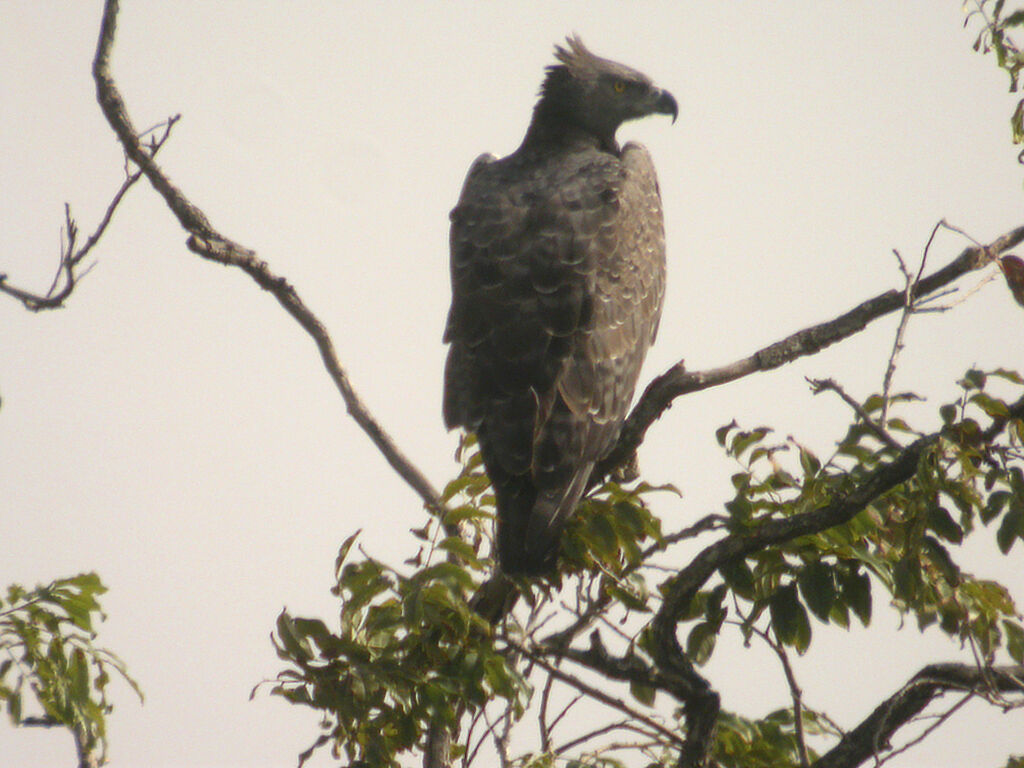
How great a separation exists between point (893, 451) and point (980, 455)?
1.24ft

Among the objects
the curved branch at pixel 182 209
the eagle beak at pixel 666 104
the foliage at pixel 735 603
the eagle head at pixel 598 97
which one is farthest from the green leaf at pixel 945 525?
the eagle beak at pixel 666 104

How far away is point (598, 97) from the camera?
23.7 ft

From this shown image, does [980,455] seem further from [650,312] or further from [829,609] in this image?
[650,312]

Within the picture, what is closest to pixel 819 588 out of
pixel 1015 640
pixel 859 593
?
pixel 859 593

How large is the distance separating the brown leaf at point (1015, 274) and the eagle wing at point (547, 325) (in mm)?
1815

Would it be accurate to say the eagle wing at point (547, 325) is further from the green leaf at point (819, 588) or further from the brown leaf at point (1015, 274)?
the brown leaf at point (1015, 274)

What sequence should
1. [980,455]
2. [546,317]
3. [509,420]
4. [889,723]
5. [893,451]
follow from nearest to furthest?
[980,455]
[893,451]
[889,723]
[509,420]
[546,317]

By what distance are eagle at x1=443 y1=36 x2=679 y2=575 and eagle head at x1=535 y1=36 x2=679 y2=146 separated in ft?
1.94

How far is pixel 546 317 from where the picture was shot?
5125mm

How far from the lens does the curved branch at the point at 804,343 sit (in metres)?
4.24

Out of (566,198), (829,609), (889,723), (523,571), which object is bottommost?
(889,723)

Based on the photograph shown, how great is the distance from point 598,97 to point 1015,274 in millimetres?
4214

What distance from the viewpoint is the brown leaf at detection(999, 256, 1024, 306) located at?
343cm

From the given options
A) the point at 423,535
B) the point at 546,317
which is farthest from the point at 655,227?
the point at 423,535
